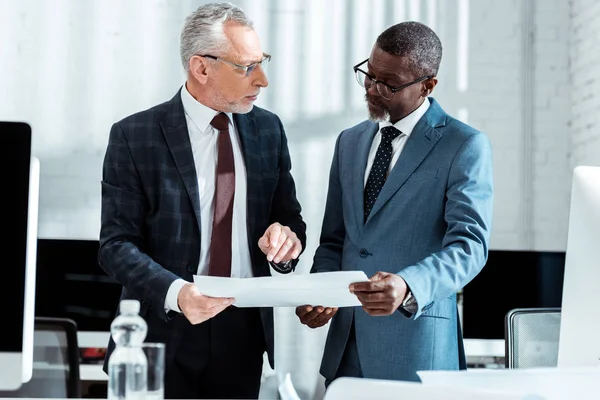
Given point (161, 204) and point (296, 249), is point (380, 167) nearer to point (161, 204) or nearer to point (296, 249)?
point (296, 249)

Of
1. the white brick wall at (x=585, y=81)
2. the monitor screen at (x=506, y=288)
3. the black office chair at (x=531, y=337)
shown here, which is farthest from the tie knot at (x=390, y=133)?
the white brick wall at (x=585, y=81)

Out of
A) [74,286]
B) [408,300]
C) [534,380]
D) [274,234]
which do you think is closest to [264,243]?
[274,234]

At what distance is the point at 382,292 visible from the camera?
1672mm

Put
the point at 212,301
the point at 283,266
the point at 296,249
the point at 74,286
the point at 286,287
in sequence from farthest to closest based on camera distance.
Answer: the point at 74,286 → the point at 283,266 → the point at 296,249 → the point at 212,301 → the point at 286,287

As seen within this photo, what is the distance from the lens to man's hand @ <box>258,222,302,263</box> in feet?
6.15

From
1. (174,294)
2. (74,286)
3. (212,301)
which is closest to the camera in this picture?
(212,301)

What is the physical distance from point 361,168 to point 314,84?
2.17 metres

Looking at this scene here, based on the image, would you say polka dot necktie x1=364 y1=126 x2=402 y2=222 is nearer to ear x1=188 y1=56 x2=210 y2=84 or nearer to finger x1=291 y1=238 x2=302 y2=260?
finger x1=291 y1=238 x2=302 y2=260

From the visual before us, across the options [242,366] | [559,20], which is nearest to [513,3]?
[559,20]

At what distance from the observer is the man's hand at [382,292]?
1653 mm

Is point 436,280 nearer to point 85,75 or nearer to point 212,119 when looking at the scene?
point 212,119

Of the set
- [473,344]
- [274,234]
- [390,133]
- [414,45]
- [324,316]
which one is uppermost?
[414,45]

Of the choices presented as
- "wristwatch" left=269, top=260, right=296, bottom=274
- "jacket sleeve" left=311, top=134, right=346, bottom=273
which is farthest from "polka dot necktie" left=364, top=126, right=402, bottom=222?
"wristwatch" left=269, top=260, right=296, bottom=274

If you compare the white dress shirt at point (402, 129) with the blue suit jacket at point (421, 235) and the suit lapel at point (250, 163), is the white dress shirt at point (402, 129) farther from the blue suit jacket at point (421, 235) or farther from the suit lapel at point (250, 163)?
the suit lapel at point (250, 163)
